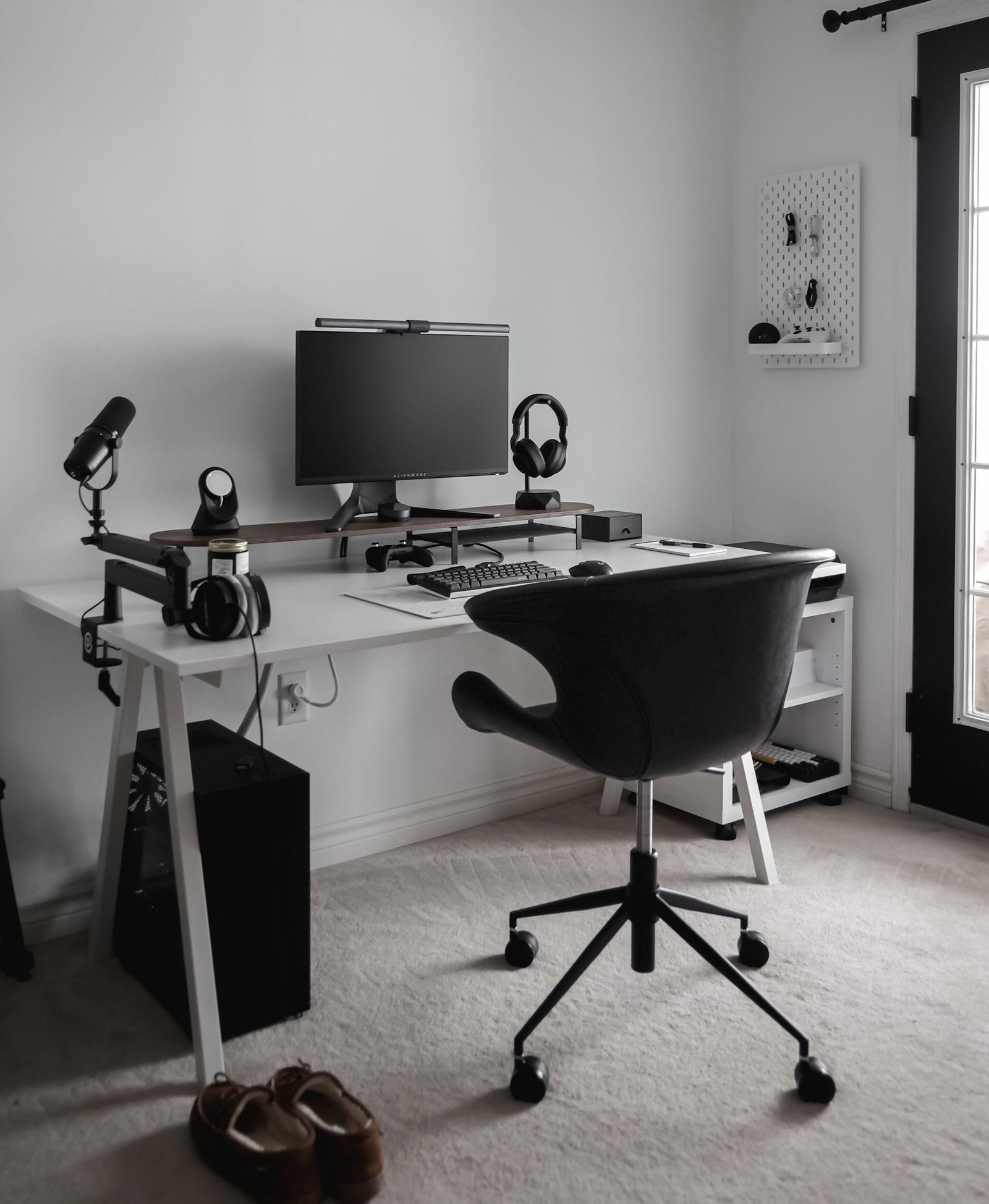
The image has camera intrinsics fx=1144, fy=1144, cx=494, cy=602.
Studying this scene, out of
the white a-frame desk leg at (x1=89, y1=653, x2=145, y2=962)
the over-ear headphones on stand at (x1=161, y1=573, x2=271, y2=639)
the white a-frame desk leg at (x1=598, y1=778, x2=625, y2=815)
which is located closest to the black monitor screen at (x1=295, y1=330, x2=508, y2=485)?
the white a-frame desk leg at (x1=89, y1=653, x2=145, y2=962)

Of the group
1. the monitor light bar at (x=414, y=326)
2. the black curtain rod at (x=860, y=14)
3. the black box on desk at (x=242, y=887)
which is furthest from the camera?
the black curtain rod at (x=860, y=14)

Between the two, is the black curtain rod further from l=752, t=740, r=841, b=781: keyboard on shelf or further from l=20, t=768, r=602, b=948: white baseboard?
l=20, t=768, r=602, b=948: white baseboard

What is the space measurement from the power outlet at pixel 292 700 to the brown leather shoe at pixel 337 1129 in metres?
1.05

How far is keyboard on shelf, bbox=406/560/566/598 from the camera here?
2270 mm

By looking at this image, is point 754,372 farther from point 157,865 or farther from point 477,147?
point 157,865

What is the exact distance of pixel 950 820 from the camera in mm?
3072

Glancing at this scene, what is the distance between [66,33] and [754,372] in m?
2.10

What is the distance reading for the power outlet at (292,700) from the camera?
2736 mm

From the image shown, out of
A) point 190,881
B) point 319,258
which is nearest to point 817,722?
point 319,258

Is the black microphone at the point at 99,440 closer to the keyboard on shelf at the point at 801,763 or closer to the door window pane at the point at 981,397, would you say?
the keyboard on shelf at the point at 801,763

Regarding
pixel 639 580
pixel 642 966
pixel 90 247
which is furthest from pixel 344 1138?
pixel 90 247

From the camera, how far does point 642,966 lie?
2086 millimetres

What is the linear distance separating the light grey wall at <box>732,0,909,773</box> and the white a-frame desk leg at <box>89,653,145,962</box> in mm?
2016

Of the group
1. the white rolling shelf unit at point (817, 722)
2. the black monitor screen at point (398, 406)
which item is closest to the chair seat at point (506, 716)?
the black monitor screen at point (398, 406)
